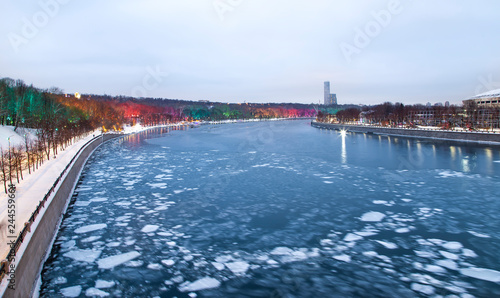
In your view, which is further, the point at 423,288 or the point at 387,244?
the point at 387,244

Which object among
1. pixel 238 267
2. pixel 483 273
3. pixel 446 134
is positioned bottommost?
pixel 483 273

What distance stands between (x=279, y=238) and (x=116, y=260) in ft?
16.7

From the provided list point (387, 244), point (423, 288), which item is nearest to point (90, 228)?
point (387, 244)

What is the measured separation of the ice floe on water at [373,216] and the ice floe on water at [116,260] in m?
8.52

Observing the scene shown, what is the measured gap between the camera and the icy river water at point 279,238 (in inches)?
320

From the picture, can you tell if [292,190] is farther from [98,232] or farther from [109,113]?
[109,113]

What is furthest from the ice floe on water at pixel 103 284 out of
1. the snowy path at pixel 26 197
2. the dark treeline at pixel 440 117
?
the dark treeline at pixel 440 117

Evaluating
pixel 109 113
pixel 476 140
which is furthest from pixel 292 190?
pixel 109 113

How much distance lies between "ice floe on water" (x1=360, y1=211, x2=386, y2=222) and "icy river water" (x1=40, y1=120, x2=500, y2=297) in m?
0.04

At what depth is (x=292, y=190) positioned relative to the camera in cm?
1814

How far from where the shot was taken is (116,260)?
945 centimetres

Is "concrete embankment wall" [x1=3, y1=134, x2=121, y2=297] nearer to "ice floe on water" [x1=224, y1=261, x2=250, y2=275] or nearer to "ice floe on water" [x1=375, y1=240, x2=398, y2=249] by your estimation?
"ice floe on water" [x1=224, y1=261, x2=250, y2=275]

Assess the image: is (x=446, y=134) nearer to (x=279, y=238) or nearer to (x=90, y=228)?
(x=279, y=238)

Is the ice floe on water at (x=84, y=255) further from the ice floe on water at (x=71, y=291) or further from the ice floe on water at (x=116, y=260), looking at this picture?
the ice floe on water at (x=71, y=291)
